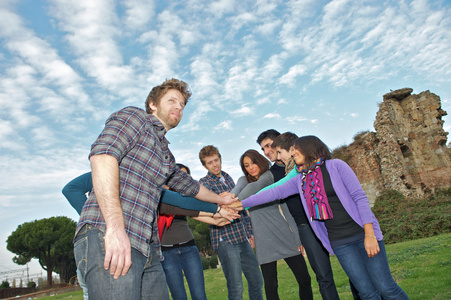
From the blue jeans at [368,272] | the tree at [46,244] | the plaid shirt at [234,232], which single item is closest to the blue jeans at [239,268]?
the plaid shirt at [234,232]

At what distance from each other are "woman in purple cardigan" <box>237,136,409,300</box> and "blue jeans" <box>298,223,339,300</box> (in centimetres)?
39

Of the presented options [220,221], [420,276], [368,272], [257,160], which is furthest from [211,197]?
[420,276]

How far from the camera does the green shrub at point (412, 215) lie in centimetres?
1355

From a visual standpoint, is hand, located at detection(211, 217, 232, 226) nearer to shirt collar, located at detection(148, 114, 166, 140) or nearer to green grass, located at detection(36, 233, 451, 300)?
shirt collar, located at detection(148, 114, 166, 140)

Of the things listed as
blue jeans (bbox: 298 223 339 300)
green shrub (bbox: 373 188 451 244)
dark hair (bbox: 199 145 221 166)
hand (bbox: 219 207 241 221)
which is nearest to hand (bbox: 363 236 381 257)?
blue jeans (bbox: 298 223 339 300)

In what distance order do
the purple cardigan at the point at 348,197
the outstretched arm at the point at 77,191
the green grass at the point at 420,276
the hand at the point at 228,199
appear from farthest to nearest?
1. the green grass at the point at 420,276
2. the hand at the point at 228,199
3. the purple cardigan at the point at 348,197
4. the outstretched arm at the point at 77,191

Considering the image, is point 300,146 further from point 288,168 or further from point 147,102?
point 147,102

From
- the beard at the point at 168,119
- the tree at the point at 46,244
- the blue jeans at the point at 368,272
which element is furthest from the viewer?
the tree at the point at 46,244

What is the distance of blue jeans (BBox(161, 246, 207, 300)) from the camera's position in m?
3.95

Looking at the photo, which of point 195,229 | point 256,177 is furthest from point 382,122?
point 195,229

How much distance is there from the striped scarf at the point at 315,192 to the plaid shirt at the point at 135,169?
1.77 meters

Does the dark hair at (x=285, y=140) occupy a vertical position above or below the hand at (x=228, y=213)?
above

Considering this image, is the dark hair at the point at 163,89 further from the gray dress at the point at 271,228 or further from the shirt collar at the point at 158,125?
the gray dress at the point at 271,228

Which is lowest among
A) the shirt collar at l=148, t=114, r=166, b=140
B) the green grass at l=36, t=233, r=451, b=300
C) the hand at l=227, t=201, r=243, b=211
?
the green grass at l=36, t=233, r=451, b=300
